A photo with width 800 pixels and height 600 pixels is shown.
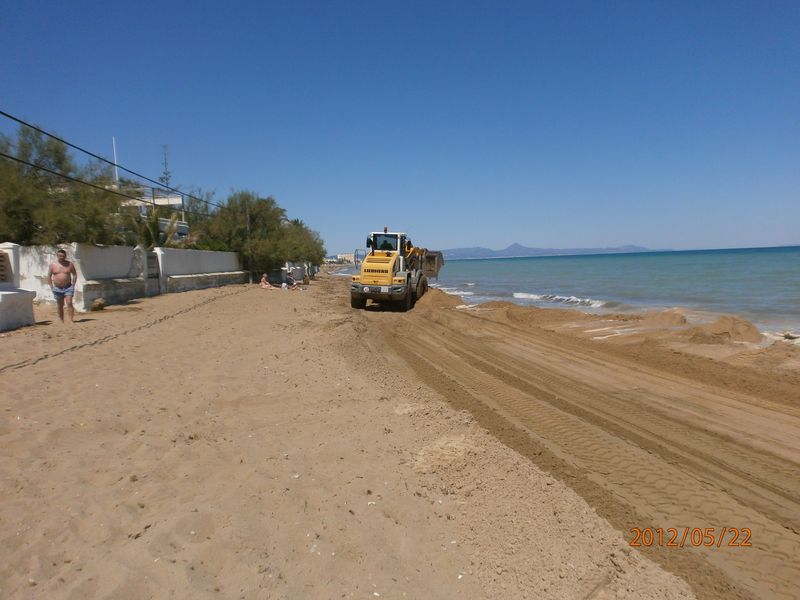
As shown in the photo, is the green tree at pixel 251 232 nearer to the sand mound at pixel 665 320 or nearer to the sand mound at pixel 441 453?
the sand mound at pixel 665 320

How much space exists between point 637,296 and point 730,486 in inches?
945

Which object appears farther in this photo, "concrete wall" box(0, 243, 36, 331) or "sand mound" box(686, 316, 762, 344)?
"sand mound" box(686, 316, 762, 344)

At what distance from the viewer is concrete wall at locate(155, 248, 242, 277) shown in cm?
2048

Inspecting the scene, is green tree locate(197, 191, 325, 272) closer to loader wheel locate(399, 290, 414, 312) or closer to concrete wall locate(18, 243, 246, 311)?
concrete wall locate(18, 243, 246, 311)

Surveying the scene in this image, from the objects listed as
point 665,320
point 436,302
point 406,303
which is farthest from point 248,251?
point 665,320

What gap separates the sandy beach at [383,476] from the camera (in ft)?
10.2

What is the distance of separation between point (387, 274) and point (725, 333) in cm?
993

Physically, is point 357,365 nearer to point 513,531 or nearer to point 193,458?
point 193,458

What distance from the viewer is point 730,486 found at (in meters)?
4.43

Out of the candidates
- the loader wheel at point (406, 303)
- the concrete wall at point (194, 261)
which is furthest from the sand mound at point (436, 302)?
the concrete wall at point (194, 261)

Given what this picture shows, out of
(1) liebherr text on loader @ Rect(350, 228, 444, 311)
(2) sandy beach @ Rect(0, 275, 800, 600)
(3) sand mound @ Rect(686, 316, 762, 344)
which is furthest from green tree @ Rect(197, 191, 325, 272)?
(3) sand mound @ Rect(686, 316, 762, 344)

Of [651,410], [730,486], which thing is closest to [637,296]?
[651,410]
